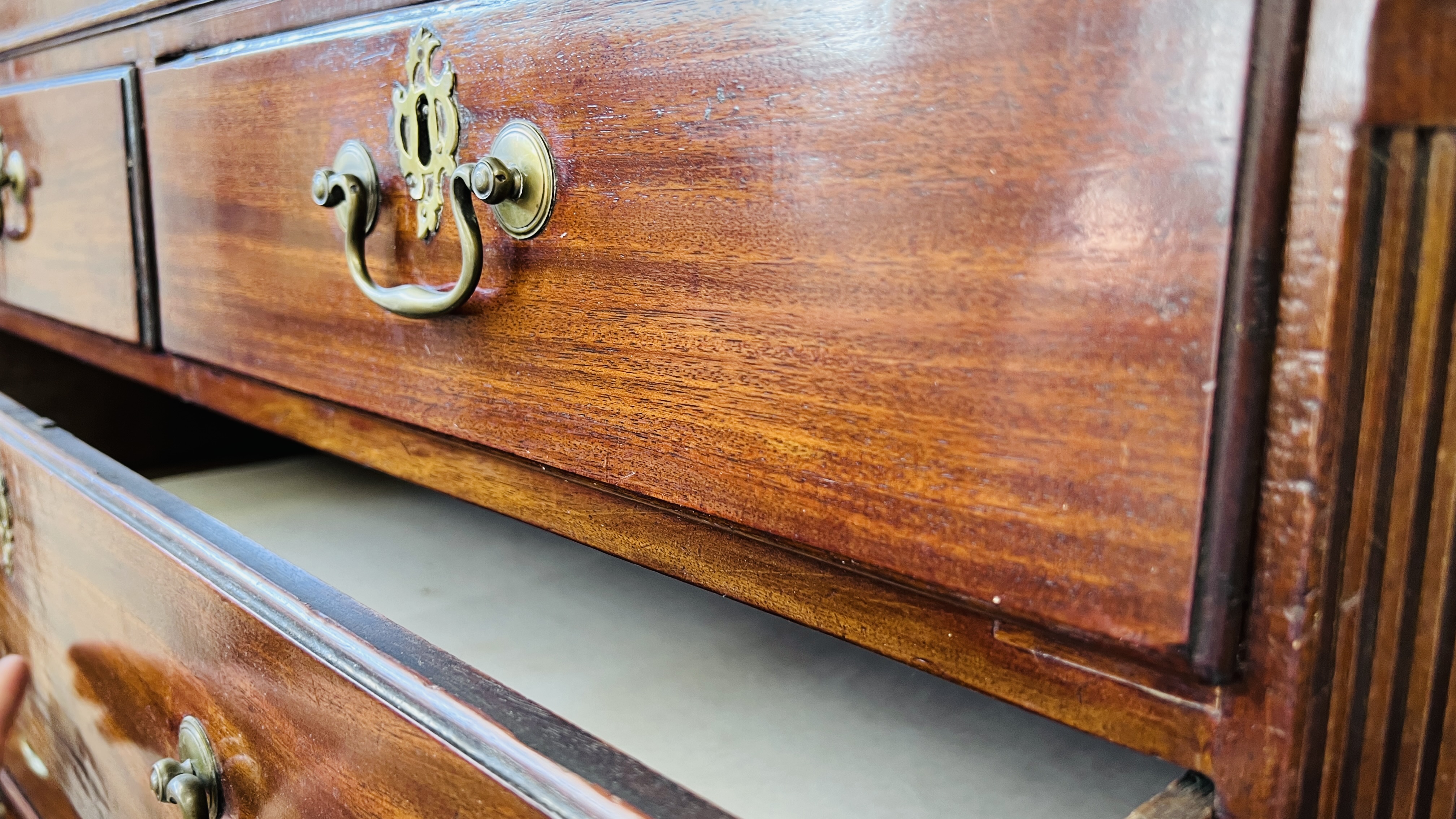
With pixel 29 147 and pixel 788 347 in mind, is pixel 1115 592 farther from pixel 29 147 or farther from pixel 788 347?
pixel 29 147

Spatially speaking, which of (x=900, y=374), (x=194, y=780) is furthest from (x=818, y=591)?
(x=194, y=780)

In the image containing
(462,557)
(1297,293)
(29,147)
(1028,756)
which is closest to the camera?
(1297,293)

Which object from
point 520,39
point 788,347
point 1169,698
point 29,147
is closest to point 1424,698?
point 1169,698

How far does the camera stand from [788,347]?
242 mm

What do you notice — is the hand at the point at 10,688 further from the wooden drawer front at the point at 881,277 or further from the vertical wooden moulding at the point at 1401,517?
the vertical wooden moulding at the point at 1401,517

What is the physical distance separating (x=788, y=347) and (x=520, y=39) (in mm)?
142

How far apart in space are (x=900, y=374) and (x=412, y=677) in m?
0.14

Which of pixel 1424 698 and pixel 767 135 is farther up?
pixel 767 135

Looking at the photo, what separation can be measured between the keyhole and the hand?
0.28 meters

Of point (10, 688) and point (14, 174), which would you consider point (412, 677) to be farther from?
point (14, 174)

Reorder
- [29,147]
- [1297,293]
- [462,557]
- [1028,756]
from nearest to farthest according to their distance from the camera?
[1297,293]
[1028,756]
[462,557]
[29,147]

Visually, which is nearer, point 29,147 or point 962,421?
point 962,421

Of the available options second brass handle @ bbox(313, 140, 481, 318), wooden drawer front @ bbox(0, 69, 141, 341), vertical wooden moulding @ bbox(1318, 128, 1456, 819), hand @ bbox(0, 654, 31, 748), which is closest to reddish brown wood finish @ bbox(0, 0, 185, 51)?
wooden drawer front @ bbox(0, 69, 141, 341)

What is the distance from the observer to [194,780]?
312 mm
